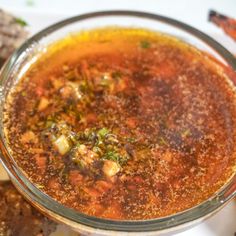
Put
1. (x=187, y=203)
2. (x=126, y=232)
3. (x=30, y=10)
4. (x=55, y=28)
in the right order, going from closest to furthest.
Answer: (x=126, y=232), (x=187, y=203), (x=55, y=28), (x=30, y=10)

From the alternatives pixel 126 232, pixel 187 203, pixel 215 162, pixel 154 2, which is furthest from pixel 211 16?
pixel 126 232

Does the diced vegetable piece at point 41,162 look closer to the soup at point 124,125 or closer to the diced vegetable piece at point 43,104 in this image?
the soup at point 124,125

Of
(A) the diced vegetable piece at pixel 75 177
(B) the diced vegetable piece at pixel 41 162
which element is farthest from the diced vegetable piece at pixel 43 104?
(A) the diced vegetable piece at pixel 75 177

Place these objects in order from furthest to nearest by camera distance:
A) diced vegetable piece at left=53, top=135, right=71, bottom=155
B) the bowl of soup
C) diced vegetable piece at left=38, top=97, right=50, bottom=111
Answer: diced vegetable piece at left=38, top=97, right=50, bottom=111, diced vegetable piece at left=53, top=135, right=71, bottom=155, the bowl of soup

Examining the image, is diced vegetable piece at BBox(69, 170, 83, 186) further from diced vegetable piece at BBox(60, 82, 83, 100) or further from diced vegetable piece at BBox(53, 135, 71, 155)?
diced vegetable piece at BBox(60, 82, 83, 100)

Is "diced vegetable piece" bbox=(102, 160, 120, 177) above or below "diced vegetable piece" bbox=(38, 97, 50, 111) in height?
below

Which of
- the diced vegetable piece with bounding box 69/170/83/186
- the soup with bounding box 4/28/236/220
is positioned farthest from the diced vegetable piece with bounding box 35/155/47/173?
the diced vegetable piece with bounding box 69/170/83/186

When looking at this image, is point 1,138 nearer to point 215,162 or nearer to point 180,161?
point 180,161
